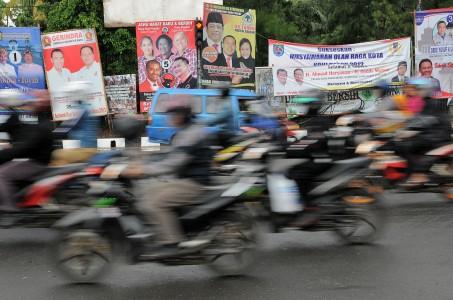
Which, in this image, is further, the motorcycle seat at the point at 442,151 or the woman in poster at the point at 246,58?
the woman in poster at the point at 246,58

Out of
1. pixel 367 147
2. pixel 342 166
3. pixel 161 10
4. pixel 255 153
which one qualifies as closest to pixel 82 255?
pixel 255 153

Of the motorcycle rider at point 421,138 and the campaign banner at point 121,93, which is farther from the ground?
the campaign banner at point 121,93

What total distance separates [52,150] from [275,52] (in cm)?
1291

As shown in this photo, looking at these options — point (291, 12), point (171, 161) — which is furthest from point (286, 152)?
point (291, 12)

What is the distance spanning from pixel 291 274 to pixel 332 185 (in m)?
1.02

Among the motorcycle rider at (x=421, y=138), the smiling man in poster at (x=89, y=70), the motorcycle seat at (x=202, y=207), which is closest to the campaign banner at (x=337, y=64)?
the smiling man in poster at (x=89, y=70)

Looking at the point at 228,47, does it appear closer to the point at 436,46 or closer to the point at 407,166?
the point at 436,46

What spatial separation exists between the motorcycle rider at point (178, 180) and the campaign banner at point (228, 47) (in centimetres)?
1373

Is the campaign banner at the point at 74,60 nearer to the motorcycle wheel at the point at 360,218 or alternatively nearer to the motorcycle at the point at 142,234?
the motorcycle wheel at the point at 360,218

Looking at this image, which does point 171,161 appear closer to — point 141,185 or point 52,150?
point 141,185

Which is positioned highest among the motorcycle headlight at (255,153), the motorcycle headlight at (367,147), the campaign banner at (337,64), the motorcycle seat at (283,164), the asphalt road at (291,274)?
the campaign banner at (337,64)

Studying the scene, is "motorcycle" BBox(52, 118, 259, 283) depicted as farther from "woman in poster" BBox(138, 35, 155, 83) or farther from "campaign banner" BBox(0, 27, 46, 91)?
"campaign banner" BBox(0, 27, 46, 91)

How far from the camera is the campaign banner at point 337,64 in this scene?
18094 mm

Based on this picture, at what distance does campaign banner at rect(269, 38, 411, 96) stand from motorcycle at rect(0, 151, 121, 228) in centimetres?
1269
